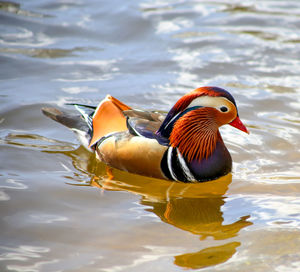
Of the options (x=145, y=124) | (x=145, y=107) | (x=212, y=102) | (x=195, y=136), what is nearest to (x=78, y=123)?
(x=145, y=124)

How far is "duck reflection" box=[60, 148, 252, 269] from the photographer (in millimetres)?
4047

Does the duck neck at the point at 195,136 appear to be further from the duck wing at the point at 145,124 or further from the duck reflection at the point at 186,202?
the duck reflection at the point at 186,202

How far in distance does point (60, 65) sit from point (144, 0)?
346 cm

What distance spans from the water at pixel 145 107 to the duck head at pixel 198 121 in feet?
1.32

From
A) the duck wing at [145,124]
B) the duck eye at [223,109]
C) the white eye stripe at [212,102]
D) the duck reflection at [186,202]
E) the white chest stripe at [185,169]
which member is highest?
the white eye stripe at [212,102]

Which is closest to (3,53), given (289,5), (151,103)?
(151,103)

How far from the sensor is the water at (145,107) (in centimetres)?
412

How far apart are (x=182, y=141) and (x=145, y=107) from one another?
1849 millimetres

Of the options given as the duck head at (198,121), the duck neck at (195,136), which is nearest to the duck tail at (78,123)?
the duck head at (198,121)

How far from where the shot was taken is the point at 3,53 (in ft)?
27.9

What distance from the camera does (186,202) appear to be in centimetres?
497

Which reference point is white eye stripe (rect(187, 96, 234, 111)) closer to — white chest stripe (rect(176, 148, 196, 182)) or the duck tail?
white chest stripe (rect(176, 148, 196, 182))

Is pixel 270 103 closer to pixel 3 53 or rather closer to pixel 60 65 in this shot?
pixel 60 65

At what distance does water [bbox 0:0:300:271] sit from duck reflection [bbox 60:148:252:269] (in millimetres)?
17
